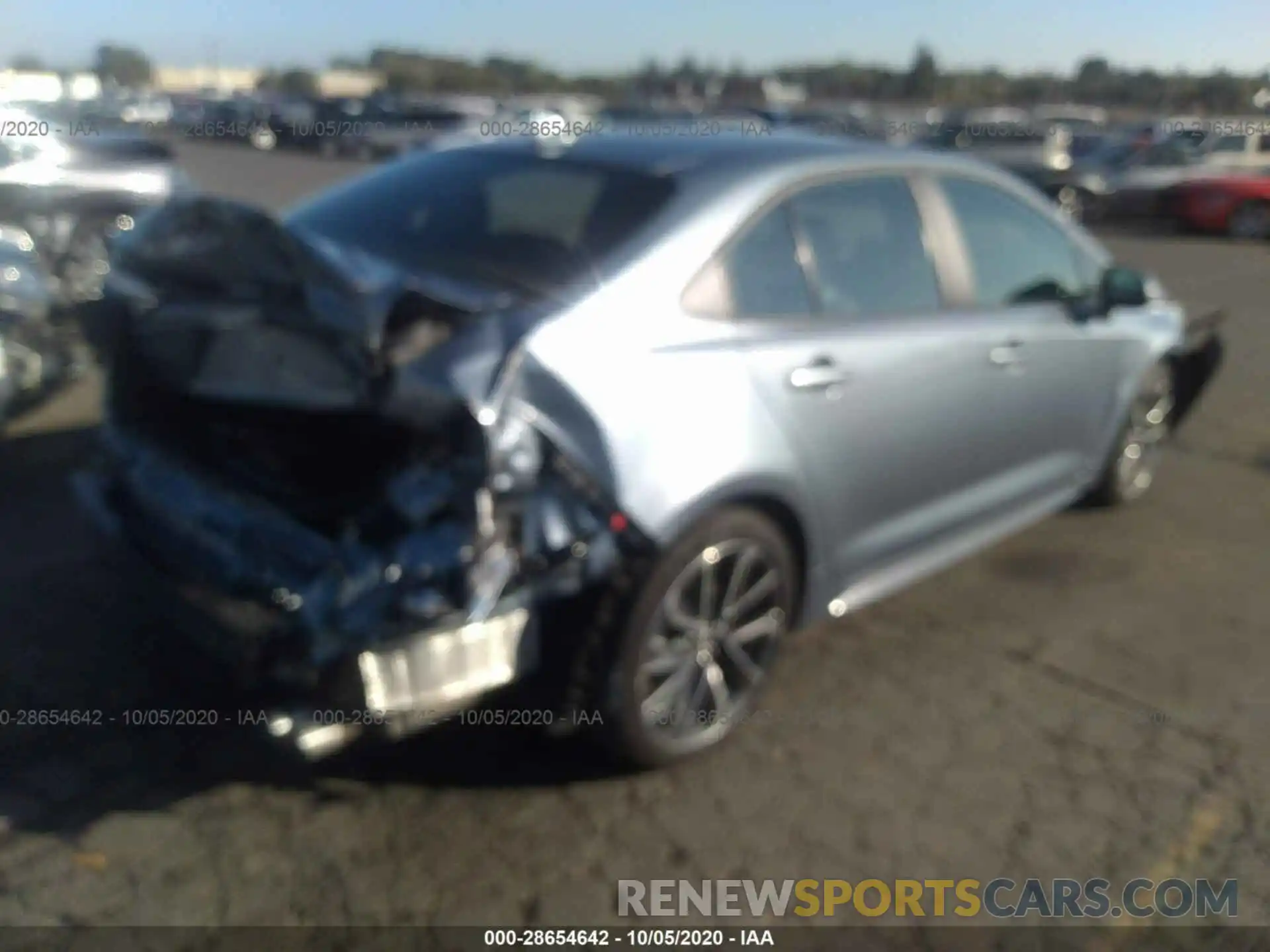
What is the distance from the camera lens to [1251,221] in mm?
17281

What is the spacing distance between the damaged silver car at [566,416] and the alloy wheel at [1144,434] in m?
1.24

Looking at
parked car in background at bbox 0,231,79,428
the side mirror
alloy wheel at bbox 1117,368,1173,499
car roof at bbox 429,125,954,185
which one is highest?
car roof at bbox 429,125,954,185

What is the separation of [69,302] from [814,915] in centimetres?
506

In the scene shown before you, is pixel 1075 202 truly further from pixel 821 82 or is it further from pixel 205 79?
pixel 205 79

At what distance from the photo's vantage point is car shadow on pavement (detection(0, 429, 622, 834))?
2982mm

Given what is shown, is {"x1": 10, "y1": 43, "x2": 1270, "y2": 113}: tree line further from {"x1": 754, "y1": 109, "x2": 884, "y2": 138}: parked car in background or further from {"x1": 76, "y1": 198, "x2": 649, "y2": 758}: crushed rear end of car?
{"x1": 76, "y1": 198, "x2": 649, "y2": 758}: crushed rear end of car

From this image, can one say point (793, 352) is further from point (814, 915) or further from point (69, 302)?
point (69, 302)

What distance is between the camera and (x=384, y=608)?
2.50m

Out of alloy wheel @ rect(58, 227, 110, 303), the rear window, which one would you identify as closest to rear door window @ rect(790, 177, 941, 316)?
the rear window

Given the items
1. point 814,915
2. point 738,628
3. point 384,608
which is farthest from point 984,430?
point 384,608

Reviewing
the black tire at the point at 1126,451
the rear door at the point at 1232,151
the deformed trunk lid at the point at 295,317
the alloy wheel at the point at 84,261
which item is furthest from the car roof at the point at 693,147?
the rear door at the point at 1232,151

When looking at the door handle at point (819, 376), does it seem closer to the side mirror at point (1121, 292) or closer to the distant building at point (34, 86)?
the side mirror at point (1121, 292)

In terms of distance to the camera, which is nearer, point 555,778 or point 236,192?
point 555,778

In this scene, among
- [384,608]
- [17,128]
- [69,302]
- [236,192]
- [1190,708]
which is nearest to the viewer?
[384,608]
